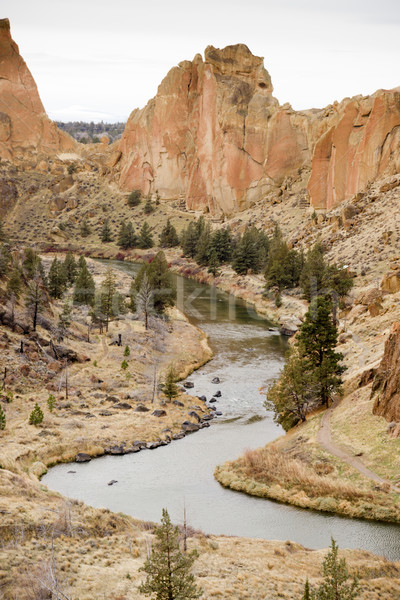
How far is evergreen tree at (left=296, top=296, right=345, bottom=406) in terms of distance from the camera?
36.5 m

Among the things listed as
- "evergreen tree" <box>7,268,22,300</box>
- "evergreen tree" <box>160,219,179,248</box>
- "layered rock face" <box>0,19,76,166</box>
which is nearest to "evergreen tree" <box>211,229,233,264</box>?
"evergreen tree" <box>160,219,179,248</box>

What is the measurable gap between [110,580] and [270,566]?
21.7ft

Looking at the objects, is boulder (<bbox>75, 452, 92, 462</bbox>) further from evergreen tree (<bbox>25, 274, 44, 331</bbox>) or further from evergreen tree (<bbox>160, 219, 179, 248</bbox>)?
evergreen tree (<bbox>160, 219, 179, 248</bbox>)

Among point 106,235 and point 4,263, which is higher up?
point 106,235

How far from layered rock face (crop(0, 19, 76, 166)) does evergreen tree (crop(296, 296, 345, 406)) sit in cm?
14562

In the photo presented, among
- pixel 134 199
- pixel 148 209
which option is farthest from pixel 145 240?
pixel 134 199

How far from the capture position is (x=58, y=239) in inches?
5295

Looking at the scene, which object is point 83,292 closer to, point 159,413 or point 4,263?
point 4,263

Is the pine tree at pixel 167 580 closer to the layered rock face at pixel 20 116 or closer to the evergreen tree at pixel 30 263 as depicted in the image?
the evergreen tree at pixel 30 263

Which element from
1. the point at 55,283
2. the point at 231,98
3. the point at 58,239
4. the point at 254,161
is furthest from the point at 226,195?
the point at 55,283

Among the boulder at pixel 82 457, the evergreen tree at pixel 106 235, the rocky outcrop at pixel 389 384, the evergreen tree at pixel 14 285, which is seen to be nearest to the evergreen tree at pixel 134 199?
the evergreen tree at pixel 106 235

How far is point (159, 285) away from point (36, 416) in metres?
32.3

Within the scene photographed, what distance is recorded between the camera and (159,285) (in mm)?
66125

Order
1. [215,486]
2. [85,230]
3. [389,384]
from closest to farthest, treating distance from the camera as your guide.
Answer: [215,486] < [389,384] < [85,230]
